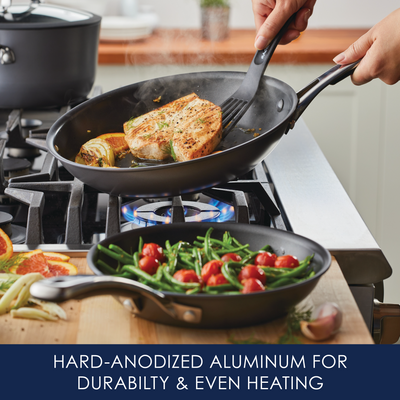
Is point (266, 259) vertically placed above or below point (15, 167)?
above

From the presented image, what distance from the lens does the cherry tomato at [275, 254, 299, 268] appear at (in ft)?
2.51

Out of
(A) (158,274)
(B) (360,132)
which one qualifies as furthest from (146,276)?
(B) (360,132)

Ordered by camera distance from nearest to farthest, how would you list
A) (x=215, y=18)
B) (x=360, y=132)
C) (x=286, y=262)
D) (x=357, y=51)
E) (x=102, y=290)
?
(x=102, y=290)
(x=286, y=262)
(x=357, y=51)
(x=360, y=132)
(x=215, y=18)

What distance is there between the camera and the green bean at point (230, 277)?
28.2 inches

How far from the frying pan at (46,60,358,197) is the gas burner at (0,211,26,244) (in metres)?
0.16

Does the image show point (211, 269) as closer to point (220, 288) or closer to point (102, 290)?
point (220, 288)

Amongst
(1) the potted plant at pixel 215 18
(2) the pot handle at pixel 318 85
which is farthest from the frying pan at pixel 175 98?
(1) the potted plant at pixel 215 18

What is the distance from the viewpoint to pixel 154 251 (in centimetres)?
80

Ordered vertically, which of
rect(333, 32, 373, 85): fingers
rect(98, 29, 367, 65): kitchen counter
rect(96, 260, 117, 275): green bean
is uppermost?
rect(333, 32, 373, 85): fingers

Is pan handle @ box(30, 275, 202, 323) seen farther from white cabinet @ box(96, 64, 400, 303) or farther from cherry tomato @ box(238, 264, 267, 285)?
white cabinet @ box(96, 64, 400, 303)

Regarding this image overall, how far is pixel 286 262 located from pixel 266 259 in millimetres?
30

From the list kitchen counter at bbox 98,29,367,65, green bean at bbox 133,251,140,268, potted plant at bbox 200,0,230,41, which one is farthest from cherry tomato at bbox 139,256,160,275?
potted plant at bbox 200,0,230,41

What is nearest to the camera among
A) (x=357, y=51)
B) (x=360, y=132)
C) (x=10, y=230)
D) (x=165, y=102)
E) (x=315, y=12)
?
(x=10, y=230)

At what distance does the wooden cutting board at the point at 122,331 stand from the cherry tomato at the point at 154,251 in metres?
0.09
